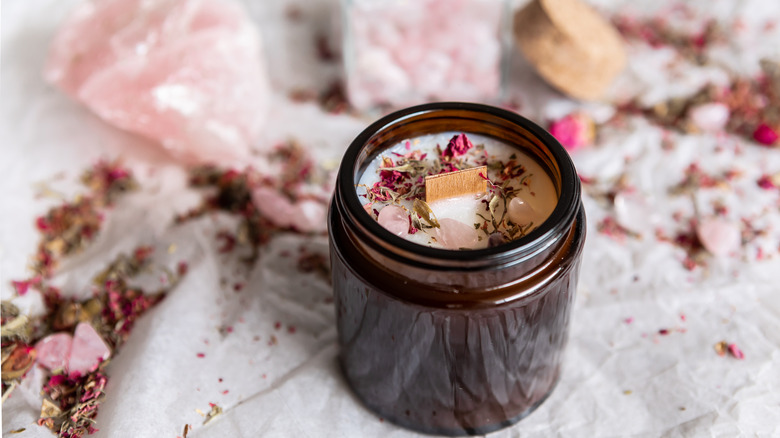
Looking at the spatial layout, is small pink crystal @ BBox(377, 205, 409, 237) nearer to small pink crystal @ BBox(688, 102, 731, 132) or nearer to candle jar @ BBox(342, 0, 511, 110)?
candle jar @ BBox(342, 0, 511, 110)

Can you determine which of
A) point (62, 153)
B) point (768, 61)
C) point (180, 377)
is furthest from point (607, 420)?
point (62, 153)

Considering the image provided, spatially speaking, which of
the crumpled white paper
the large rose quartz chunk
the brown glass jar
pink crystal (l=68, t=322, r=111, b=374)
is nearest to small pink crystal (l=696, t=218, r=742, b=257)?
the crumpled white paper

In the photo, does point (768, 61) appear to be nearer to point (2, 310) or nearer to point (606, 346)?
point (606, 346)

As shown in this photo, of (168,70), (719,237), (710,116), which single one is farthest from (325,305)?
(710,116)

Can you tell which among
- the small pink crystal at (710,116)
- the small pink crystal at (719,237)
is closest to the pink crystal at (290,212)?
the small pink crystal at (719,237)

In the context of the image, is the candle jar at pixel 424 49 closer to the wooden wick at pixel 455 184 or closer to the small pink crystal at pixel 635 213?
the small pink crystal at pixel 635 213

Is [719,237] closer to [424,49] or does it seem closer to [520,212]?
[520,212]

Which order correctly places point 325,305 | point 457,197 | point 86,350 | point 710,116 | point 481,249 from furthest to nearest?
1. point 710,116
2. point 325,305
3. point 86,350
4. point 457,197
5. point 481,249
